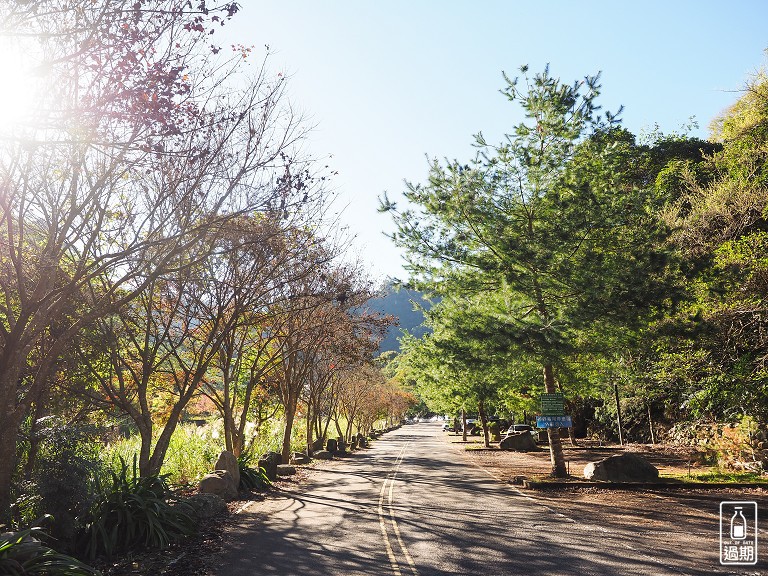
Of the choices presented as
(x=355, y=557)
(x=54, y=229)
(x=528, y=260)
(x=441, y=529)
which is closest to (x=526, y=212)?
(x=528, y=260)

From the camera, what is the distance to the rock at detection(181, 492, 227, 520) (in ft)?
40.5

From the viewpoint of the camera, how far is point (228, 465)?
16.5 meters

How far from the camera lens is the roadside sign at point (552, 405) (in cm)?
1847

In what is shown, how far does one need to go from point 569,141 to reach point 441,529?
1211 cm

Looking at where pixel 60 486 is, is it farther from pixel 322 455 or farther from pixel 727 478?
pixel 322 455

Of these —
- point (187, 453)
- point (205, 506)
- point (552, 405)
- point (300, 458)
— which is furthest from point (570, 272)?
point (300, 458)

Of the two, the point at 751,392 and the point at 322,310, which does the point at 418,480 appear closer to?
the point at 322,310

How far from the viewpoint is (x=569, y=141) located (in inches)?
688

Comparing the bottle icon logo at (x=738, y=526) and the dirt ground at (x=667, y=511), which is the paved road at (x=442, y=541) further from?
the bottle icon logo at (x=738, y=526)

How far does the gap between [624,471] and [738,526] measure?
6.31 meters

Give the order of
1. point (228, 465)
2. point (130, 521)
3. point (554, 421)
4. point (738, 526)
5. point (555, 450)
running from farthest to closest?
point (555, 450) → point (554, 421) → point (228, 465) → point (738, 526) → point (130, 521)

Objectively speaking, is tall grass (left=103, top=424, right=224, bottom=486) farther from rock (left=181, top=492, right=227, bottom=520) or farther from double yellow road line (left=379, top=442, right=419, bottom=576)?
double yellow road line (left=379, top=442, right=419, bottom=576)

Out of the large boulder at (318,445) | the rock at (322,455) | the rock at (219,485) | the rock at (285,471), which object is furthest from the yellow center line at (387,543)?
the large boulder at (318,445)

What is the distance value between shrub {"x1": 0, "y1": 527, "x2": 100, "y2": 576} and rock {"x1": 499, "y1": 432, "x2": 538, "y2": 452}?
108 ft
